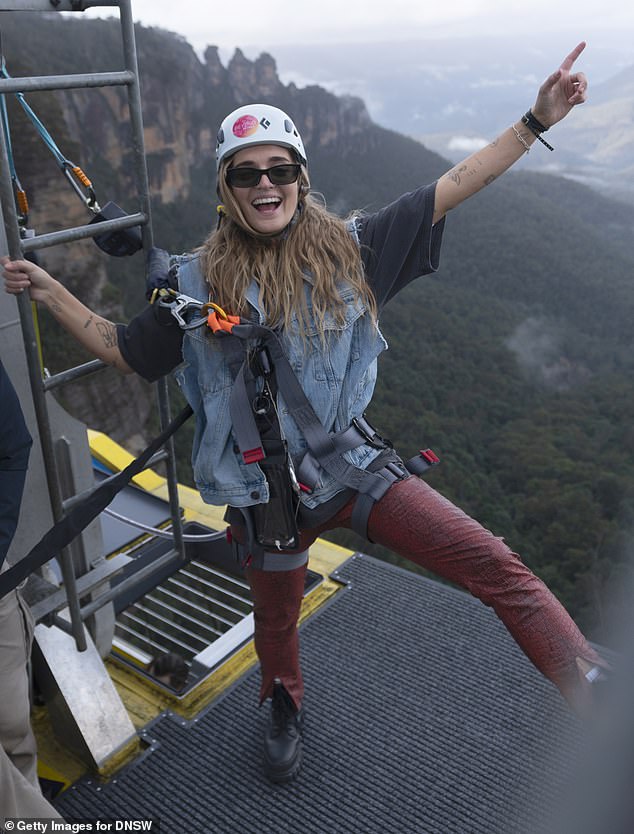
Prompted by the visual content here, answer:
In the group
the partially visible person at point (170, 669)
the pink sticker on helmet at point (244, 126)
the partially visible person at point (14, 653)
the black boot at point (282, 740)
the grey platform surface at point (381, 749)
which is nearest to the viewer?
the partially visible person at point (14, 653)

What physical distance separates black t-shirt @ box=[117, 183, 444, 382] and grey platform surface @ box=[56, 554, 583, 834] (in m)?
1.50

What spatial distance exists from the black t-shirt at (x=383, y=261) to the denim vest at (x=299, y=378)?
0.07m

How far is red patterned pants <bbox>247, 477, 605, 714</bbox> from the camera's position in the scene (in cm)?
175

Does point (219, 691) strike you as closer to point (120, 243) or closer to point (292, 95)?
point (120, 243)

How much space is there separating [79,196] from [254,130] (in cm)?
61

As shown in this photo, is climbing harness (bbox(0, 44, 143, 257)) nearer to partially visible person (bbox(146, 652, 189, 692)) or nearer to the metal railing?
the metal railing

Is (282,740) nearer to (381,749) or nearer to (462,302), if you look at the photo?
(381,749)

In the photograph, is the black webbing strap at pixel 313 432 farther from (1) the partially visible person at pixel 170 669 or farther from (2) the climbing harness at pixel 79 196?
(1) the partially visible person at pixel 170 669

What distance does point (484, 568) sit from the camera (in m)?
1.83

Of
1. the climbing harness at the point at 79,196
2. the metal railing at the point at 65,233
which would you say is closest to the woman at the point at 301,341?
the metal railing at the point at 65,233

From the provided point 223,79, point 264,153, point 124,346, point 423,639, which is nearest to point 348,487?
point 124,346

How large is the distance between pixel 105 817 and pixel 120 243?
188 cm

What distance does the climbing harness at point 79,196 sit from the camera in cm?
194

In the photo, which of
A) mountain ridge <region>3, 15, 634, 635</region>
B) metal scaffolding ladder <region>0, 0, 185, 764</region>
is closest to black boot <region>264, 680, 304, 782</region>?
metal scaffolding ladder <region>0, 0, 185, 764</region>
